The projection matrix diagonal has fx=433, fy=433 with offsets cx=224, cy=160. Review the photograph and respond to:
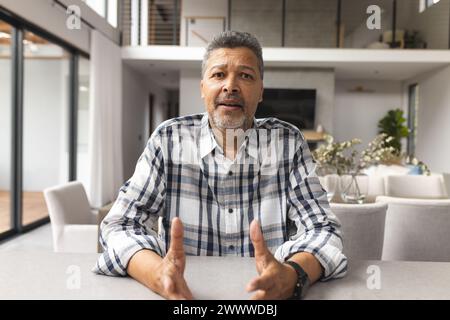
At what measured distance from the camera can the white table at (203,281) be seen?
74cm

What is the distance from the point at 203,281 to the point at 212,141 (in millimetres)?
425

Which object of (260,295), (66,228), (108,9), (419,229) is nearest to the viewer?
(260,295)

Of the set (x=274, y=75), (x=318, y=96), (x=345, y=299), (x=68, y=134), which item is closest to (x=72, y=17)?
(x=68, y=134)

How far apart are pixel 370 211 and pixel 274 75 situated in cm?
689

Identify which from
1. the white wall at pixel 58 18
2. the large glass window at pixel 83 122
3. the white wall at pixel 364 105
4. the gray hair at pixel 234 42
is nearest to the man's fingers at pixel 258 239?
the gray hair at pixel 234 42

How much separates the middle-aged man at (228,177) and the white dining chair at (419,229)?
136 centimetres

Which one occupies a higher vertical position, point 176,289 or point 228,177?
point 228,177

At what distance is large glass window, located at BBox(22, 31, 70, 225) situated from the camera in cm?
518

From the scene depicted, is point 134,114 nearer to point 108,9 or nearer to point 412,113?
point 108,9

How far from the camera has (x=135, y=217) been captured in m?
1.02

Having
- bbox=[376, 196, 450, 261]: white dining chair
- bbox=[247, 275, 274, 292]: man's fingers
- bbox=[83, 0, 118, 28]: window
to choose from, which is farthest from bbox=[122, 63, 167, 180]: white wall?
bbox=[247, 275, 274, 292]: man's fingers

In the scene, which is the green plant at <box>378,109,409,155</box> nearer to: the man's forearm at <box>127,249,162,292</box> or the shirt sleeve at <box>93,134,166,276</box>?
the shirt sleeve at <box>93,134,166,276</box>

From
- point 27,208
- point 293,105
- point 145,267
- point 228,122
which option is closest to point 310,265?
point 145,267

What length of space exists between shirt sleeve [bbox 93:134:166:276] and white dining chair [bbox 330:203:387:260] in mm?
1172
